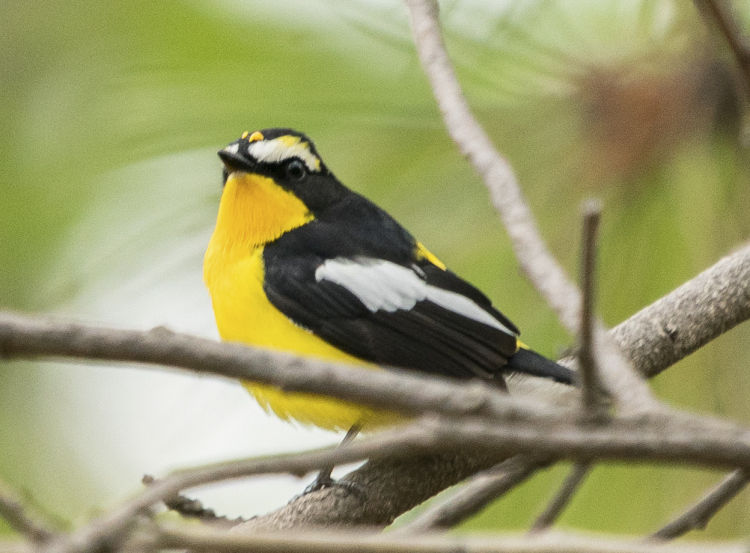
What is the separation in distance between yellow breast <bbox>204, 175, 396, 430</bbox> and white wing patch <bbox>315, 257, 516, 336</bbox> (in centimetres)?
15

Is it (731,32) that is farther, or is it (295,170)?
(295,170)

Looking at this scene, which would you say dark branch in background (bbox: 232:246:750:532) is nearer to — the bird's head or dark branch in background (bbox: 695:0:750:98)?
dark branch in background (bbox: 695:0:750:98)

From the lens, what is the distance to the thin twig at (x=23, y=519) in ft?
3.06

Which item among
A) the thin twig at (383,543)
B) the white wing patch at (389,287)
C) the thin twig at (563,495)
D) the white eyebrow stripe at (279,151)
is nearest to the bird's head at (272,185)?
the white eyebrow stripe at (279,151)

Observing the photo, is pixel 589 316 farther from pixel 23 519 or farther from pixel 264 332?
pixel 264 332

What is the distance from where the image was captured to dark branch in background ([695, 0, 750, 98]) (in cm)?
149

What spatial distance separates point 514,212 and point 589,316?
0.42 meters

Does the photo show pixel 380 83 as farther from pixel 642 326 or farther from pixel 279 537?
pixel 279 537

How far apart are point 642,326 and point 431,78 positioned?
749 mm

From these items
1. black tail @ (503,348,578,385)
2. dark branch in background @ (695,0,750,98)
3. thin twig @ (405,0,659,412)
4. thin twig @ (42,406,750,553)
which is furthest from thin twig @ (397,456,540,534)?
thin twig @ (42,406,750,553)

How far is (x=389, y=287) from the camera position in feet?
8.46

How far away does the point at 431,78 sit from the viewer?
69.5 inches

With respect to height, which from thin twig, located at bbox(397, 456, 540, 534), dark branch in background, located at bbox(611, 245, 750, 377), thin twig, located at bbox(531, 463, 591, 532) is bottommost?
thin twig, located at bbox(531, 463, 591, 532)

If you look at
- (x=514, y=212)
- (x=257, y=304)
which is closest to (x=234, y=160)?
(x=257, y=304)
